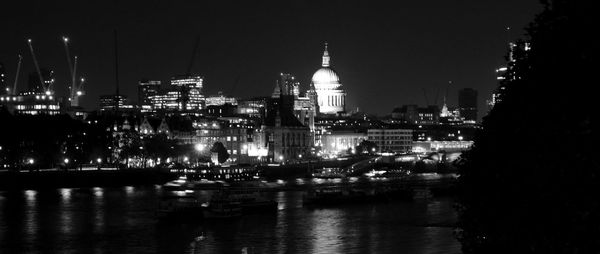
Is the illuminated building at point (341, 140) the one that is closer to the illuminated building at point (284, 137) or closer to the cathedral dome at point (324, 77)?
the illuminated building at point (284, 137)

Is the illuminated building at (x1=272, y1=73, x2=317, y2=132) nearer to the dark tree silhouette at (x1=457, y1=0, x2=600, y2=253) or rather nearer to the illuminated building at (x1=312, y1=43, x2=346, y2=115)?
the illuminated building at (x1=312, y1=43, x2=346, y2=115)

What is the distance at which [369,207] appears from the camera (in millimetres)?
44969

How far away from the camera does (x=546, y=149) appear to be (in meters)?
9.57

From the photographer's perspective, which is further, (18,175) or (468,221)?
(18,175)

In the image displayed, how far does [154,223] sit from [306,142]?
61568 mm

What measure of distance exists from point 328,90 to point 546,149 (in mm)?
145690

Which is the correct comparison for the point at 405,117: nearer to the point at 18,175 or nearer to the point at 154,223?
the point at 18,175

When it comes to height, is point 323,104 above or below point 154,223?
above

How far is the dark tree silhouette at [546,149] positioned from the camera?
9.24 metres

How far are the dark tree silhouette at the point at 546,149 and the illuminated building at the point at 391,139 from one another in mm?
114936

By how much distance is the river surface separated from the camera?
28.6m

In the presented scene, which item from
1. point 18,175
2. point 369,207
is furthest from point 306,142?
point 369,207

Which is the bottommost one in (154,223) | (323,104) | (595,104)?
(154,223)

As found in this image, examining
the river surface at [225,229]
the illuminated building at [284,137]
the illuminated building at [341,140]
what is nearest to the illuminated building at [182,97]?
the illuminated building at [341,140]
